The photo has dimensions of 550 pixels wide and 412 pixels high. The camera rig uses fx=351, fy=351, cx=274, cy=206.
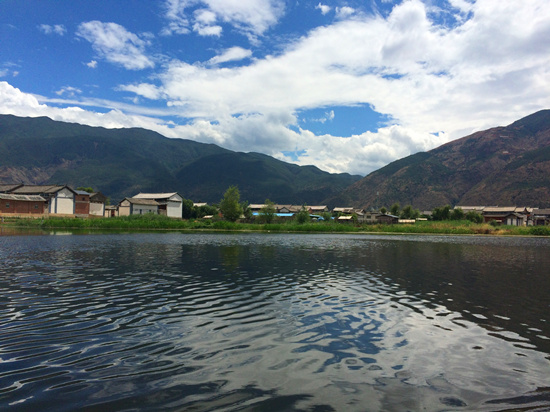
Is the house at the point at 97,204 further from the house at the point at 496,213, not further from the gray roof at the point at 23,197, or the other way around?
the house at the point at 496,213

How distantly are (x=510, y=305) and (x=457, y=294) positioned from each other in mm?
2526

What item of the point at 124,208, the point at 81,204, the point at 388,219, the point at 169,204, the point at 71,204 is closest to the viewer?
the point at 71,204

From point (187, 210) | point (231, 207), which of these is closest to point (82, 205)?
point (187, 210)

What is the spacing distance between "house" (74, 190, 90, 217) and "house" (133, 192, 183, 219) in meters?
22.3

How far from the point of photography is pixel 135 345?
926 cm

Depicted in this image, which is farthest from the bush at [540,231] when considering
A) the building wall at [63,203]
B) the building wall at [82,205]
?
the building wall at [63,203]

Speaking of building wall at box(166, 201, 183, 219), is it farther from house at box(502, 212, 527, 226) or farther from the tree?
house at box(502, 212, 527, 226)

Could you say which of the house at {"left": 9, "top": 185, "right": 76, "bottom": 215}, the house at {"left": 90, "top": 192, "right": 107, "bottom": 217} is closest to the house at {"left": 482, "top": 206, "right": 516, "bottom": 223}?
the house at {"left": 90, "top": 192, "right": 107, "bottom": 217}

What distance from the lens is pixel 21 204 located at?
8881cm

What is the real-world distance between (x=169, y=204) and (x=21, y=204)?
137ft

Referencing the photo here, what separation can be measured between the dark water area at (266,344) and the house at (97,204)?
3852 inches

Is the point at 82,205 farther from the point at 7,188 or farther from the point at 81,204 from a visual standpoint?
the point at 7,188

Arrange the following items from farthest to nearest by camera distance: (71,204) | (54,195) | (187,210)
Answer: (187,210) < (71,204) < (54,195)

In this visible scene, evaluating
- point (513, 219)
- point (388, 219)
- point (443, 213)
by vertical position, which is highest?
point (443, 213)
